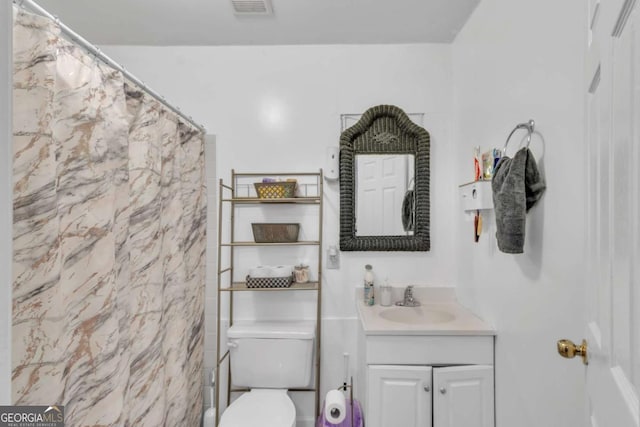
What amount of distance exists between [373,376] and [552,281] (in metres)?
0.85

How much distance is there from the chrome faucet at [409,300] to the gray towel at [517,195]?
0.83 meters

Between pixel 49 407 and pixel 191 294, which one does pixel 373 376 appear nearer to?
pixel 191 294

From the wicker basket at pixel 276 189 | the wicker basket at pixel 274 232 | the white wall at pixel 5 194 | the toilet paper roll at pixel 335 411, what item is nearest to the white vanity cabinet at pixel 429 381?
the toilet paper roll at pixel 335 411

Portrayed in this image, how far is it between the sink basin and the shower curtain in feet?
3.72

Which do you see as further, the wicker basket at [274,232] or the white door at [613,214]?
the wicker basket at [274,232]

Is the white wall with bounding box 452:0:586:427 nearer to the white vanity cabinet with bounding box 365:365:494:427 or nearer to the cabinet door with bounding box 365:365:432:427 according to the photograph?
the white vanity cabinet with bounding box 365:365:494:427

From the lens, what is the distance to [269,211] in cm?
205

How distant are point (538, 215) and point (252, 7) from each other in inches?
65.9

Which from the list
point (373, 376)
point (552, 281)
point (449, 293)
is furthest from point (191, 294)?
point (552, 281)

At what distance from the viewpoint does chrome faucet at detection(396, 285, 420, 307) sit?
6.30ft

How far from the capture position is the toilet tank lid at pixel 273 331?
1.84 m

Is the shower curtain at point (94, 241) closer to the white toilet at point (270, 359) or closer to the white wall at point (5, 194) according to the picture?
the white toilet at point (270, 359)

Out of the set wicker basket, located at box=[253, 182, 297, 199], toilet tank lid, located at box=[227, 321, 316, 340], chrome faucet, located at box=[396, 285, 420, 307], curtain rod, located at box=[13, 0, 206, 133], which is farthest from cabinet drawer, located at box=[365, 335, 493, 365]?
curtain rod, located at box=[13, 0, 206, 133]

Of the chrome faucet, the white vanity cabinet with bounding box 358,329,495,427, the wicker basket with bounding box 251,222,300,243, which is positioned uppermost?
the wicker basket with bounding box 251,222,300,243
